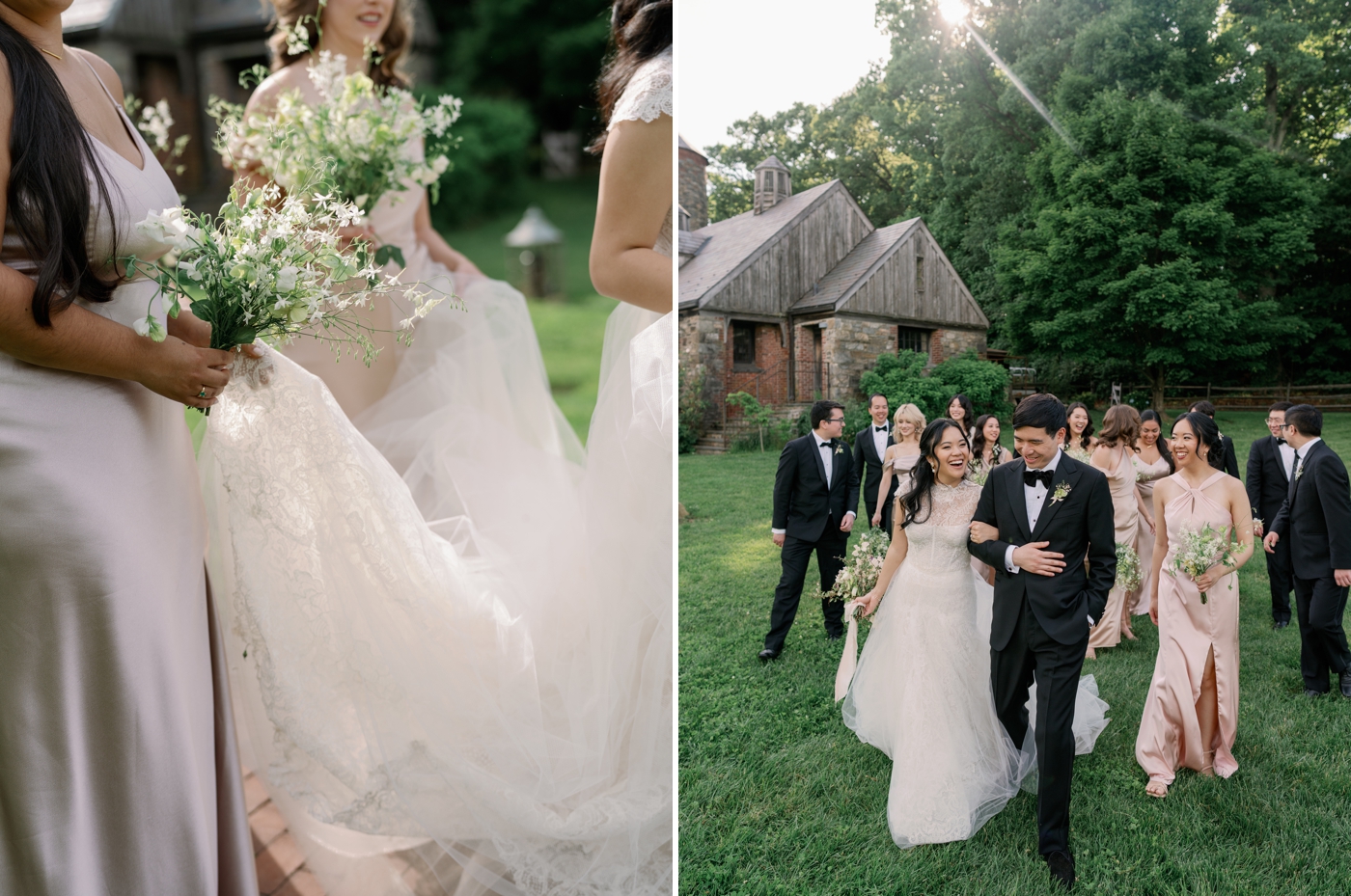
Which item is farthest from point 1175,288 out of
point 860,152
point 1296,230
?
point 860,152

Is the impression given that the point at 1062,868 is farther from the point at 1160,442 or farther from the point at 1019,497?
the point at 1160,442

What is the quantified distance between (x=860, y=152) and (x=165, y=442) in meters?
1.90

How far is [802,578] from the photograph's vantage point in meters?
2.51

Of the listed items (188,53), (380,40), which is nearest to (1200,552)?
(380,40)

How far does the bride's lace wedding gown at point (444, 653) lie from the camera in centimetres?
195

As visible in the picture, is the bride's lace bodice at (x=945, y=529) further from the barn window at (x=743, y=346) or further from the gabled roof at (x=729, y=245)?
the gabled roof at (x=729, y=245)

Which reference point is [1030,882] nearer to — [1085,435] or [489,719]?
[1085,435]

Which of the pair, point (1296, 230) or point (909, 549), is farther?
point (909, 549)

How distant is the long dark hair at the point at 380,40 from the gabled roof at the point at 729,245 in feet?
4.29

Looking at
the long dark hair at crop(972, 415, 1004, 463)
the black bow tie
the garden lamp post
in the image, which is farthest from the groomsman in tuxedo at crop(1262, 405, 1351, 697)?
the garden lamp post

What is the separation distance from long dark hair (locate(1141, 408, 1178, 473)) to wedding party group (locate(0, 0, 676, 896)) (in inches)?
48.6

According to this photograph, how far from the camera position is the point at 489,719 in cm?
203

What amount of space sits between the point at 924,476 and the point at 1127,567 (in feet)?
1.86

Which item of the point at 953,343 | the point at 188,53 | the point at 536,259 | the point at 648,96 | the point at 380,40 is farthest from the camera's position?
the point at 188,53
